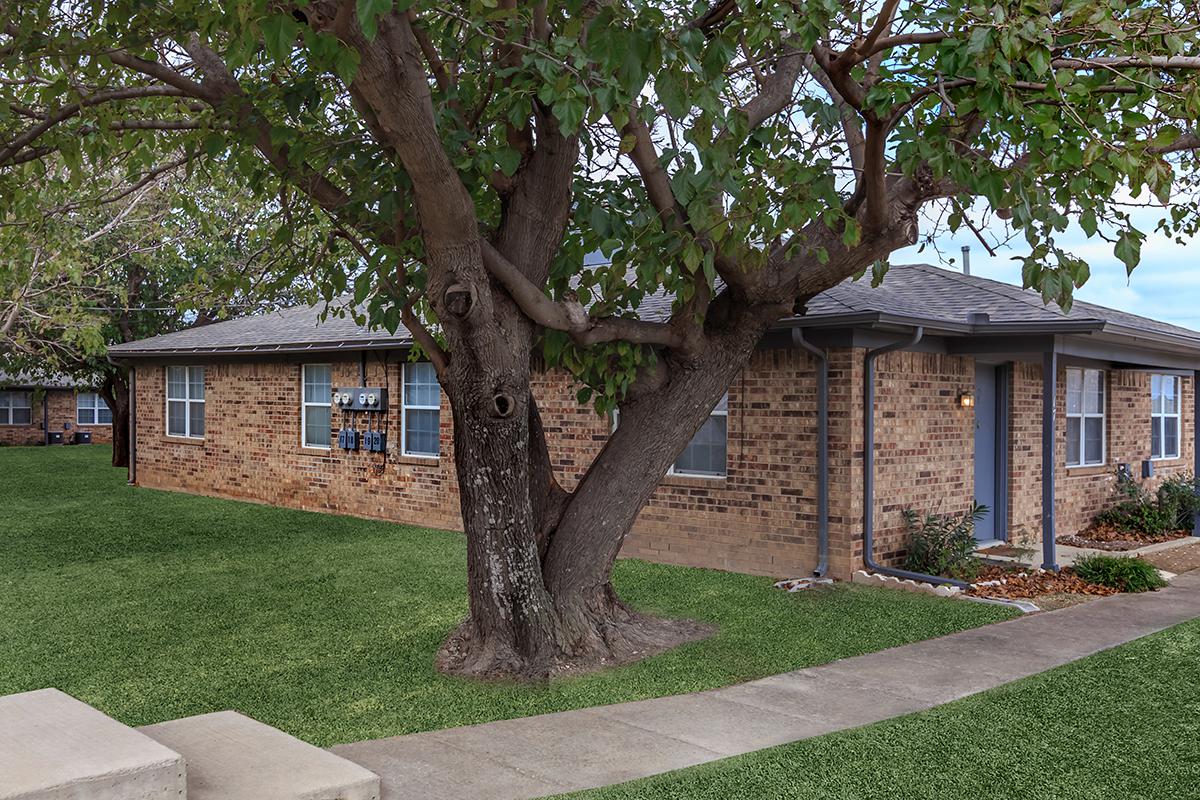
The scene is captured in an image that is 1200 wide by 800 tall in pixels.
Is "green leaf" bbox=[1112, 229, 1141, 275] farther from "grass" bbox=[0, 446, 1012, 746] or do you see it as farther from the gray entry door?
the gray entry door

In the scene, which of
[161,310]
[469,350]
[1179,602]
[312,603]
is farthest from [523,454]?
[161,310]

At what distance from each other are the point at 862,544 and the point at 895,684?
369 cm

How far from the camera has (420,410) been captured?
15039 mm

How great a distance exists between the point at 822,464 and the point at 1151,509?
696 centimetres

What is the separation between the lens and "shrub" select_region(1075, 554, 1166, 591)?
10438 millimetres

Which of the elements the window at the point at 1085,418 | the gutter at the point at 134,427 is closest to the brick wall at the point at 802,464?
the window at the point at 1085,418

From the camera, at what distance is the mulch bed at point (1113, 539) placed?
1330 cm

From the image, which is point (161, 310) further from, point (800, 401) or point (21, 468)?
point (800, 401)

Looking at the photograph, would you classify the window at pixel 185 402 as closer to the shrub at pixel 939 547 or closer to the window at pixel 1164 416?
the shrub at pixel 939 547

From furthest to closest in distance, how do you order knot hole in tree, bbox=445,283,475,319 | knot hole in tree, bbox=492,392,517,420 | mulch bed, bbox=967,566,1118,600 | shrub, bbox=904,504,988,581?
shrub, bbox=904,504,988,581 → mulch bed, bbox=967,566,1118,600 → knot hole in tree, bbox=492,392,517,420 → knot hole in tree, bbox=445,283,475,319

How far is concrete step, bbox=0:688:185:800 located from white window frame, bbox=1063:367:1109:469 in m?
12.2

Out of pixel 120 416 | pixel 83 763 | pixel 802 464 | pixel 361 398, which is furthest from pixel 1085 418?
pixel 120 416

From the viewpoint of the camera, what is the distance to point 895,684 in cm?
691

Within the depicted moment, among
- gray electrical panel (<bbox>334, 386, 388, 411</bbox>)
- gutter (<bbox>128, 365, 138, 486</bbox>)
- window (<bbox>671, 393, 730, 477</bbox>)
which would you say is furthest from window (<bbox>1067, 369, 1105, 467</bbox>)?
gutter (<bbox>128, 365, 138, 486</bbox>)
